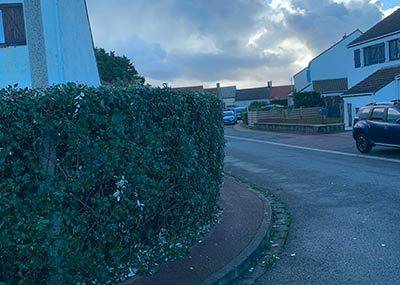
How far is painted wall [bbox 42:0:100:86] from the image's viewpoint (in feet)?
38.0

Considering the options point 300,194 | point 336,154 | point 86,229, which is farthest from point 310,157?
point 86,229

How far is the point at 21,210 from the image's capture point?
13.4 feet

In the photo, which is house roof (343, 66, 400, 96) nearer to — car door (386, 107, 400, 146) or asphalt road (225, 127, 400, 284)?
car door (386, 107, 400, 146)

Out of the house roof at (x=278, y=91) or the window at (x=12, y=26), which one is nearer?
the window at (x=12, y=26)

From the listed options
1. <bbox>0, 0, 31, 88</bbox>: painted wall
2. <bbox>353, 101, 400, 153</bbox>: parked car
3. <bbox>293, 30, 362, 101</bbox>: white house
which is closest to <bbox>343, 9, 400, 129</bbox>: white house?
<bbox>353, 101, 400, 153</bbox>: parked car

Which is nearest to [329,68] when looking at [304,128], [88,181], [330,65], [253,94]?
[330,65]

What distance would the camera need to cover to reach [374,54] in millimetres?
34812

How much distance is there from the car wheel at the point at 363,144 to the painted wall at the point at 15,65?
1209 centimetres

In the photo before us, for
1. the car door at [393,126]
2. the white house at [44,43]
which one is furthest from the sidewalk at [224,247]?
the car door at [393,126]

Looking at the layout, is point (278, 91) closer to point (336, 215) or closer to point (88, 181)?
point (336, 215)

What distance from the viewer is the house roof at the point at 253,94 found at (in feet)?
359

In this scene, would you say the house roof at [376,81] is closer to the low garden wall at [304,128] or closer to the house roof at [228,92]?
the low garden wall at [304,128]

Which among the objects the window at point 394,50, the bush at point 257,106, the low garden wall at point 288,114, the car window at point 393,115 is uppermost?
the window at point 394,50

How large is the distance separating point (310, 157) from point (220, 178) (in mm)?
10736
